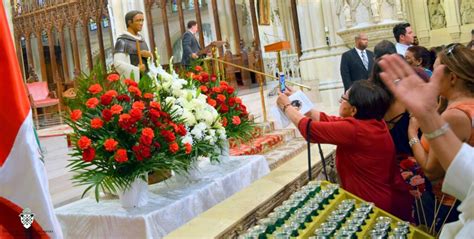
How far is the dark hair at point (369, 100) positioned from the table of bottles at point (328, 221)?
0.53 meters

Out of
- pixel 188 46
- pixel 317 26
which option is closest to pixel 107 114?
pixel 188 46

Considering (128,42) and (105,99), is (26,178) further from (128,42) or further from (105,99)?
(128,42)

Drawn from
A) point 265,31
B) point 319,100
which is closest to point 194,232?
point 319,100

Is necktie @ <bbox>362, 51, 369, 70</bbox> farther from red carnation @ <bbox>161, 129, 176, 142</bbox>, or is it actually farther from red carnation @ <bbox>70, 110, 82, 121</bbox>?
red carnation @ <bbox>70, 110, 82, 121</bbox>

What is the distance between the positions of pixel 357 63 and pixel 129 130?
3.54 meters

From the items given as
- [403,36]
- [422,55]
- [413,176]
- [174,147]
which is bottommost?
[413,176]

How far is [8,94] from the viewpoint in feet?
4.29

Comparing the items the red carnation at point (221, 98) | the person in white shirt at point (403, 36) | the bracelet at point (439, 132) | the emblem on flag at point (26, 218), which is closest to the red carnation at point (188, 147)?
the red carnation at point (221, 98)

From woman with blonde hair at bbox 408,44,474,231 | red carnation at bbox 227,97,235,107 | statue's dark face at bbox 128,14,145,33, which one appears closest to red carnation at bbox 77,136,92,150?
red carnation at bbox 227,97,235,107

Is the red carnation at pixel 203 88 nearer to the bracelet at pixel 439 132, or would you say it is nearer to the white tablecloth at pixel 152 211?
the white tablecloth at pixel 152 211

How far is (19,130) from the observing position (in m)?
1.31

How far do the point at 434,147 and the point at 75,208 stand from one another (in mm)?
1859

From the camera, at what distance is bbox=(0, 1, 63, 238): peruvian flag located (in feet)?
4.25

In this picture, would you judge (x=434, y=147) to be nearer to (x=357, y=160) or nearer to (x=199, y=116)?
(x=357, y=160)
